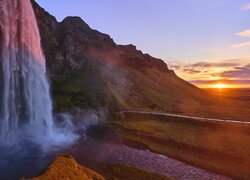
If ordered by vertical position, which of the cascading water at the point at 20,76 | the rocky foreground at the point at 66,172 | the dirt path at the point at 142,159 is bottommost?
the dirt path at the point at 142,159

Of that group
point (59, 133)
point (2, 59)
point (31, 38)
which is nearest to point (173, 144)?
point (59, 133)

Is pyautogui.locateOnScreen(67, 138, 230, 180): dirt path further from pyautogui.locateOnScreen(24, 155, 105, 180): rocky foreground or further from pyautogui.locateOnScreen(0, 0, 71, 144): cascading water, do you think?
pyautogui.locateOnScreen(0, 0, 71, 144): cascading water

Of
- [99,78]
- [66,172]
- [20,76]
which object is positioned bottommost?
[66,172]

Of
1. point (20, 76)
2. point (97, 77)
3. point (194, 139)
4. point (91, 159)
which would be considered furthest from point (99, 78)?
point (91, 159)

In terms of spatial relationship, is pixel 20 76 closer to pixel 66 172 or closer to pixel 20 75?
pixel 20 75

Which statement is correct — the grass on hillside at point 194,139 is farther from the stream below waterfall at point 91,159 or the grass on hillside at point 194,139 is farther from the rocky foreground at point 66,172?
the rocky foreground at point 66,172

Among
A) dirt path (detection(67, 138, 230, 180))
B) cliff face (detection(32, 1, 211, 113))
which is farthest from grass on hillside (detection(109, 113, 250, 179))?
cliff face (detection(32, 1, 211, 113))

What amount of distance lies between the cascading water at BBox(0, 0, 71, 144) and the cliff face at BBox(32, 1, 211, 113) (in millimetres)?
11978

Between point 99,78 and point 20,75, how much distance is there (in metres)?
46.7

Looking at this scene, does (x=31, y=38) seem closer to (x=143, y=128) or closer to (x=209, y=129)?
(x=143, y=128)

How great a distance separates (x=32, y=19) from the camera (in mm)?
65438

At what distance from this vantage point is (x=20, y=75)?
57.1 metres

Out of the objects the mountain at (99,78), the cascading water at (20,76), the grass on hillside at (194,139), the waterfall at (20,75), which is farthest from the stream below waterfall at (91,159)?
the mountain at (99,78)

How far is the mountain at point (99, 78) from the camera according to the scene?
87000 mm
